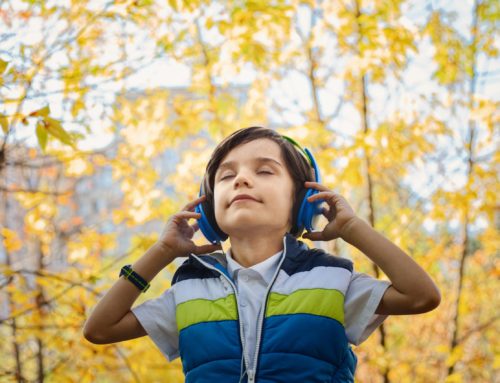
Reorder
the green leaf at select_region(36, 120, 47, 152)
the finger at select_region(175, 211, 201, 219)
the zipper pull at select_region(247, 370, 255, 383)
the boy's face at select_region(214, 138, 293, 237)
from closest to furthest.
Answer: the zipper pull at select_region(247, 370, 255, 383) < the boy's face at select_region(214, 138, 293, 237) < the finger at select_region(175, 211, 201, 219) < the green leaf at select_region(36, 120, 47, 152)

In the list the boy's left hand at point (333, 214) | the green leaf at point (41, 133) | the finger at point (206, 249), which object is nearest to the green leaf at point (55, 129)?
the green leaf at point (41, 133)

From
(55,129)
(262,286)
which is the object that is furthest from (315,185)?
(55,129)

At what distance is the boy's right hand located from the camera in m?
1.38

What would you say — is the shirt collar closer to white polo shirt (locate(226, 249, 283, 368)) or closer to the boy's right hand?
white polo shirt (locate(226, 249, 283, 368))

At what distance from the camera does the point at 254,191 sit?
1.30m

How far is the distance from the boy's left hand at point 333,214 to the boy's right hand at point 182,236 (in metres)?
0.30

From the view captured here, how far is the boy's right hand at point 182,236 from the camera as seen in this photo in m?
1.38

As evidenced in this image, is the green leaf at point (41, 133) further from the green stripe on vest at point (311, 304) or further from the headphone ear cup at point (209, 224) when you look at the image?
the green stripe on vest at point (311, 304)

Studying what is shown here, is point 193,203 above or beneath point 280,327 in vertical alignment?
above

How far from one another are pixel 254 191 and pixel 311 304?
0.32 m

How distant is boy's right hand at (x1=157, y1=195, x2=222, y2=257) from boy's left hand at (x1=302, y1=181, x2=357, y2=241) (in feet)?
0.99

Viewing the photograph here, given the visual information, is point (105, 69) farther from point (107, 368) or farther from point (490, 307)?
point (490, 307)

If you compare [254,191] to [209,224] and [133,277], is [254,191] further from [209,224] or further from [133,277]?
[133,277]

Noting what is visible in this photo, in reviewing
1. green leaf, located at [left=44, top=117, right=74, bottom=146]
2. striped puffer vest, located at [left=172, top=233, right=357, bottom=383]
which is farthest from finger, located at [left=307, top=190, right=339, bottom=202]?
green leaf, located at [left=44, top=117, right=74, bottom=146]
